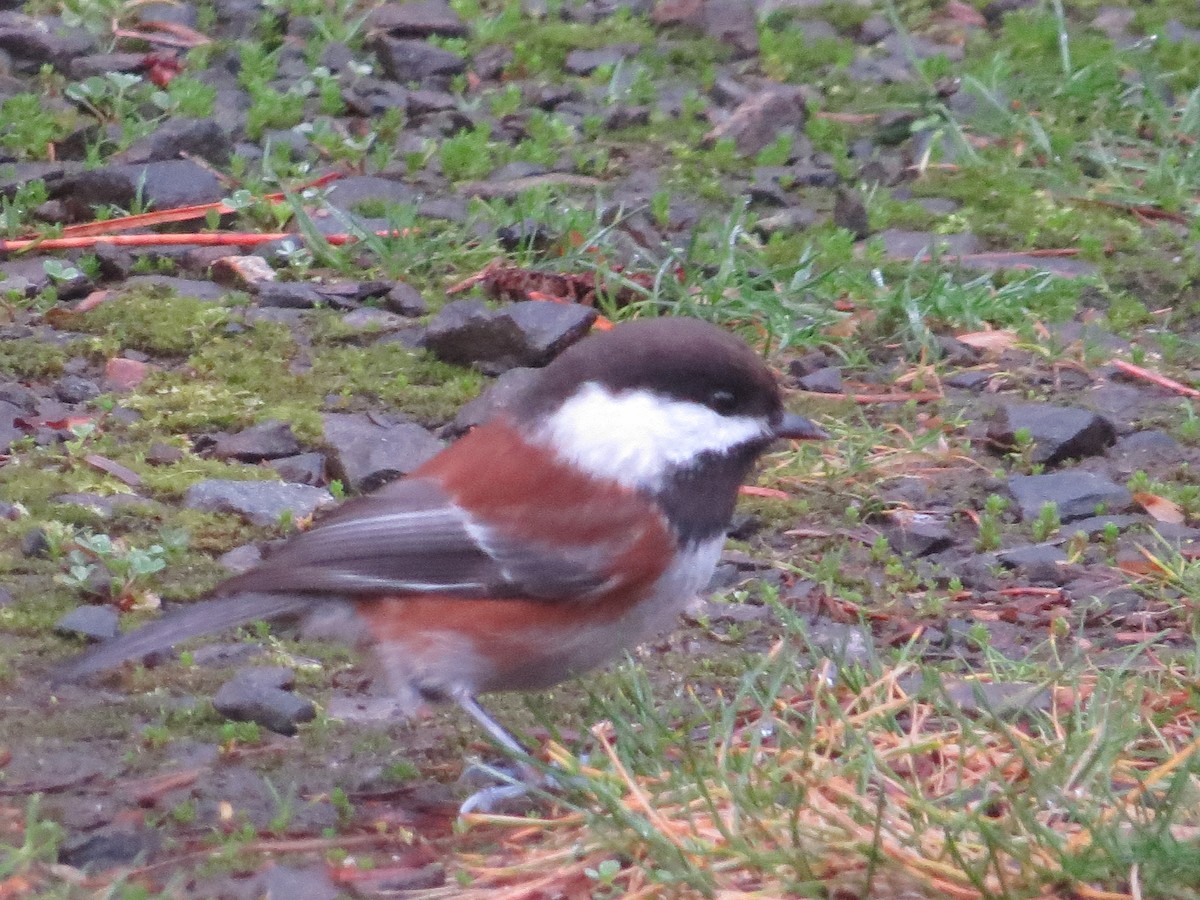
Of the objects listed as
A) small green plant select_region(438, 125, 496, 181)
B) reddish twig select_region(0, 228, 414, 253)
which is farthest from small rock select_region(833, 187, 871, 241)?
reddish twig select_region(0, 228, 414, 253)

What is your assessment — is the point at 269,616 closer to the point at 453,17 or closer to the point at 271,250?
the point at 271,250

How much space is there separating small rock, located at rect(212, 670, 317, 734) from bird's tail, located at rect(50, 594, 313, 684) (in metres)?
0.14

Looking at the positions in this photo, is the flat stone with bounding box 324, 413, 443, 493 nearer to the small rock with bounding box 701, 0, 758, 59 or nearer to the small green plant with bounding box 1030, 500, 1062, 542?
the small green plant with bounding box 1030, 500, 1062, 542

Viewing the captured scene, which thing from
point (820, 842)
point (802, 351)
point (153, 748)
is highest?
point (820, 842)

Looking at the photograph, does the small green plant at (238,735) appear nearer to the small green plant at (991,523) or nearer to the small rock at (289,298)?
the small green plant at (991,523)

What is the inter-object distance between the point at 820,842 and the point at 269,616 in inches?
46.5

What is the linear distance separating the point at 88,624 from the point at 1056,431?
2411 millimetres

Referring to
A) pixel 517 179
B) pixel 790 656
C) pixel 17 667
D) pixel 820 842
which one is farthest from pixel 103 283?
pixel 820 842

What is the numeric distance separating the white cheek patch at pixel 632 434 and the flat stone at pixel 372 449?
3.29 ft

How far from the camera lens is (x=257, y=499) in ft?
13.0

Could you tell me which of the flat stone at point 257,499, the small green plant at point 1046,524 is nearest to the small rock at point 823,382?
the small green plant at point 1046,524

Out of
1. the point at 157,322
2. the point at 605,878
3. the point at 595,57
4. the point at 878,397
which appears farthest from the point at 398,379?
the point at 595,57

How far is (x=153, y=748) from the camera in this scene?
297 centimetres

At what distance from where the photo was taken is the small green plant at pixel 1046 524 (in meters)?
3.98
